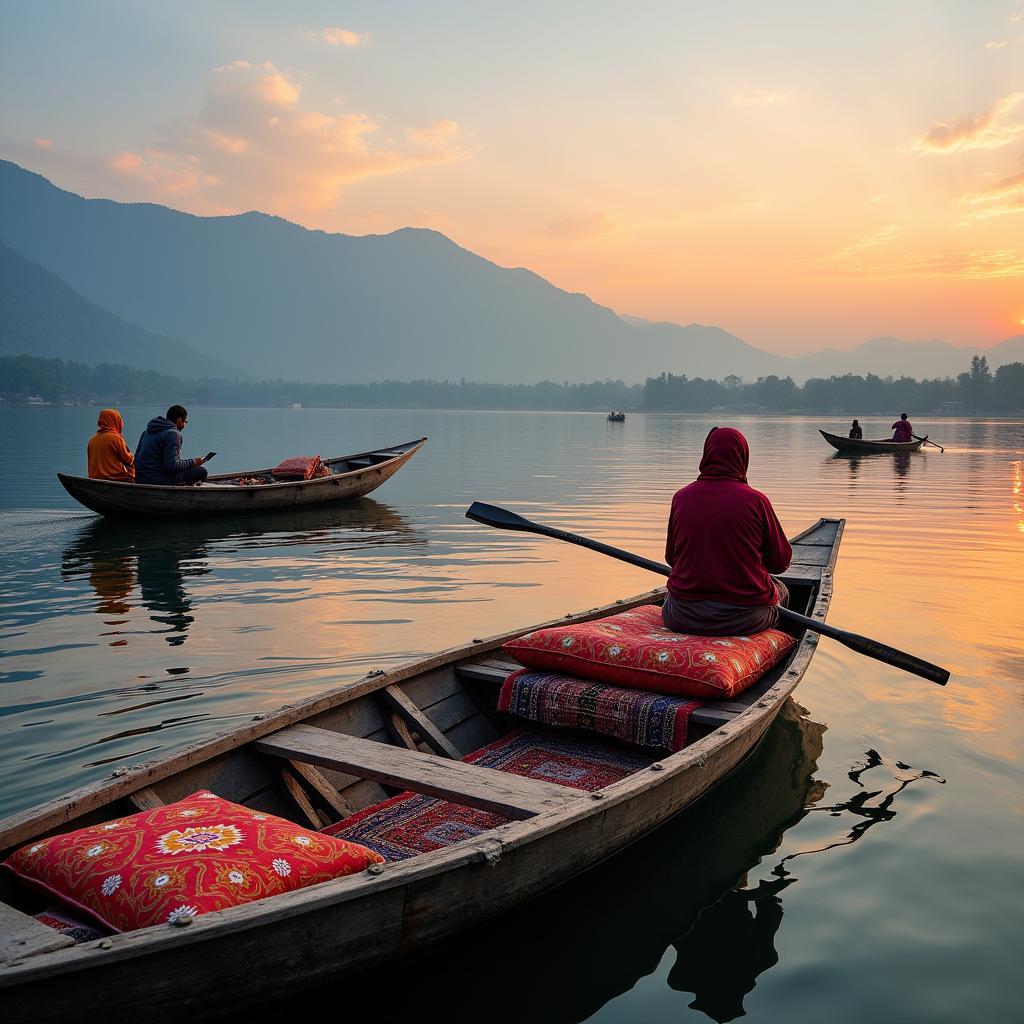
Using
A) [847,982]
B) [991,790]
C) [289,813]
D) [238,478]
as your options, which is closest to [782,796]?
[991,790]

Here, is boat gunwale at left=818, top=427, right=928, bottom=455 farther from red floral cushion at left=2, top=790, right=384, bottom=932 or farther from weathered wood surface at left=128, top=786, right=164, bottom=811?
red floral cushion at left=2, top=790, right=384, bottom=932

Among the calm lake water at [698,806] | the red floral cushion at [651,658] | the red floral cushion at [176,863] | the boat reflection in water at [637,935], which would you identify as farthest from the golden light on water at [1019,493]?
the red floral cushion at [176,863]

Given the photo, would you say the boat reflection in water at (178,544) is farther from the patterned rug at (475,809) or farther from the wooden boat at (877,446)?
the wooden boat at (877,446)

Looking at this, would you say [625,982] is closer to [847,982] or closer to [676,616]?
[847,982]

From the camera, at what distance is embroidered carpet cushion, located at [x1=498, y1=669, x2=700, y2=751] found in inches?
189

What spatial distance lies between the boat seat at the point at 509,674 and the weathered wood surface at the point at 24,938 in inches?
122

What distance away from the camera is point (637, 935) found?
3.88 meters

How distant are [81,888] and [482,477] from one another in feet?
81.1

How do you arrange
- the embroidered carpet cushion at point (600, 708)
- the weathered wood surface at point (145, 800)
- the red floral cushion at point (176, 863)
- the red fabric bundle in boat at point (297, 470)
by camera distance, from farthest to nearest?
the red fabric bundle in boat at point (297, 470)
the embroidered carpet cushion at point (600, 708)
the weathered wood surface at point (145, 800)
the red floral cushion at point (176, 863)

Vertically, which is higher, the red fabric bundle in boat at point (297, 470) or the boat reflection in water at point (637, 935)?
the red fabric bundle in boat at point (297, 470)

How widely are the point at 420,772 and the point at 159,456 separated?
1207 cm

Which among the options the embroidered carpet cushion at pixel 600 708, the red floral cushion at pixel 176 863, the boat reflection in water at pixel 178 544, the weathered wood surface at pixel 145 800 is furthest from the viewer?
the boat reflection in water at pixel 178 544

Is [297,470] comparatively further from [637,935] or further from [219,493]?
[637,935]

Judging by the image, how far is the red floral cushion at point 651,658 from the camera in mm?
4941
